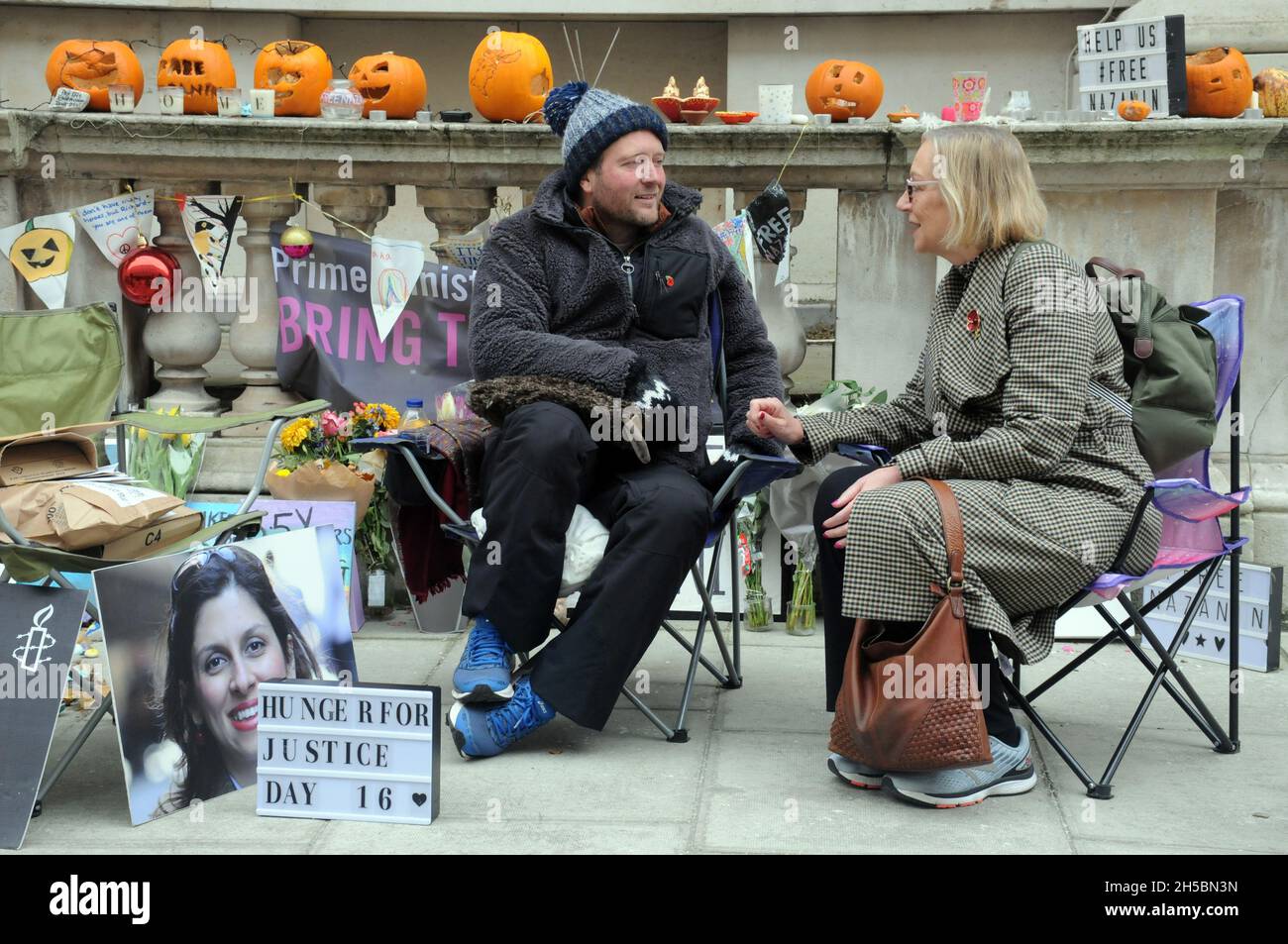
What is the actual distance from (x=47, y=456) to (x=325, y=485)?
4.13 feet

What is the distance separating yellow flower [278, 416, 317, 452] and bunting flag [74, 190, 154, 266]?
2.86ft

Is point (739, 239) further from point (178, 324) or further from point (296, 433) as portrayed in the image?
point (178, 324)

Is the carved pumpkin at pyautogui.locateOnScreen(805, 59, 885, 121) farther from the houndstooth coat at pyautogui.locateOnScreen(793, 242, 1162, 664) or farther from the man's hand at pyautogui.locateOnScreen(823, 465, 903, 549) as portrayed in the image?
the man's hand at pyautogui.locateOnScreen(823, 465, 903, 549)

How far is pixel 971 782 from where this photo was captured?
333 centimetres

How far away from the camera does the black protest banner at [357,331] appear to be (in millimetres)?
5219

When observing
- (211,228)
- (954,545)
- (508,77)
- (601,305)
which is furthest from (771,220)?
(954,545)

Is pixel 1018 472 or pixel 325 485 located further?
pixel 325 485

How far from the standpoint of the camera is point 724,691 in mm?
4301

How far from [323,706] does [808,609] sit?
209 cm

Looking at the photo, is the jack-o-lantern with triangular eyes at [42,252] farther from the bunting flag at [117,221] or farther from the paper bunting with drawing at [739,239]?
the paper bunting with drawing at [739,239]

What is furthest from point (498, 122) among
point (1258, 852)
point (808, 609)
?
point (1258, 852)

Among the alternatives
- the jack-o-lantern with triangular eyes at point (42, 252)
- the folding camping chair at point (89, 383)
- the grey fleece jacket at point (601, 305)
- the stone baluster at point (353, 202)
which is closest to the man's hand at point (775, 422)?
the grey fleece jacket at point (601, 305)

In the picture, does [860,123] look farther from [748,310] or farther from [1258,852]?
[1258,852]

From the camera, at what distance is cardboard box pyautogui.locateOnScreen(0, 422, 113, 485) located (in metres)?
3.61
